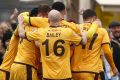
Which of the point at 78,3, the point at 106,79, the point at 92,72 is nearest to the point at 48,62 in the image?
the point at 92,72

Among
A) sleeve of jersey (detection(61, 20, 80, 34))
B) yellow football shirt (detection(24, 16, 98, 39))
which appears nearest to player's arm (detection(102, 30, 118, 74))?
yellow football shirt (detection(24, 16, 98, 39))

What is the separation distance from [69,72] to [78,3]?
17.2m

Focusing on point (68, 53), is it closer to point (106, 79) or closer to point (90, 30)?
point (90, 30)

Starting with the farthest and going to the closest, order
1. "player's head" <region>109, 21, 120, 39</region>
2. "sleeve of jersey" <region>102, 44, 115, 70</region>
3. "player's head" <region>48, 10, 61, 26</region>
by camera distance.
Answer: "player's head" <region>109, 21, 120, 39</region>, "sleeve of jersey" <region>102, 44, 115, 70</region>, "player's head" <region>48, 10, 61, 26</region>

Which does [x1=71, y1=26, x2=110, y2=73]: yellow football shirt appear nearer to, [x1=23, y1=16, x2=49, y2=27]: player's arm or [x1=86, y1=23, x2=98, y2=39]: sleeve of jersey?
[x1=86, y1=23, x2=98, y2=39]: sleeve of jersey

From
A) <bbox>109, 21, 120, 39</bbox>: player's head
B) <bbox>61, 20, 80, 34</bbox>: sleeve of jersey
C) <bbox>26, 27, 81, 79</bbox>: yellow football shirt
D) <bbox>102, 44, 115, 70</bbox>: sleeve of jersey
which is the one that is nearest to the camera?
<bbox>26, 27, 81, 79</bbox>: yellow football shirt

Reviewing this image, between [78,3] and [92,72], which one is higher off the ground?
[78,3]

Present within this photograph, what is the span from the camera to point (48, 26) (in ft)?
52.0

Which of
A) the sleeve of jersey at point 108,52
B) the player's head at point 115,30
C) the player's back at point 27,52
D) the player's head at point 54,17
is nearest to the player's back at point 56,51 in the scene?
the player's head at point 54,17

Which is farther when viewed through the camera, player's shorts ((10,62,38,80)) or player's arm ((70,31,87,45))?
player's shorts ((10,62,38,80))

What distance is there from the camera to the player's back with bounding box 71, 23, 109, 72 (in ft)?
54.3

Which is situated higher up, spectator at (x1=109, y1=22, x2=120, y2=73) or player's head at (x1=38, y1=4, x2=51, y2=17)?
player's head at (x1=38, y1=4, x2=51, y2=17)

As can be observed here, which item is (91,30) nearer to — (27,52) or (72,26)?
(72,26)

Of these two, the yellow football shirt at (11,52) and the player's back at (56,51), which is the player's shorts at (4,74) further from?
the player's back at (56,51)
